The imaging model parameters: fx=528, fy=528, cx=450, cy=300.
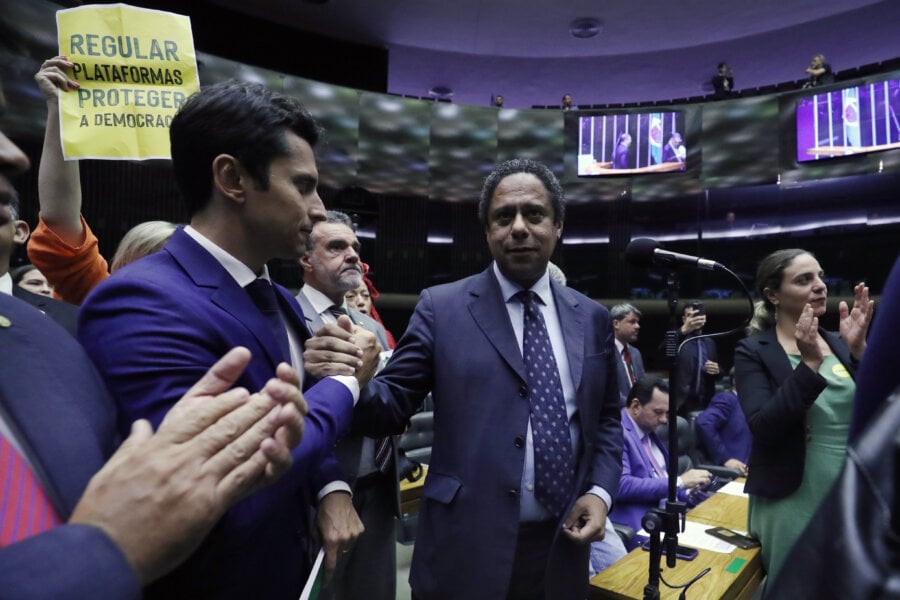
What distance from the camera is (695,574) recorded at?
1.88 m

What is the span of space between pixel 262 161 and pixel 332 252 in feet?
4.38

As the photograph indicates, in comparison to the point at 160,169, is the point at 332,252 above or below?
below

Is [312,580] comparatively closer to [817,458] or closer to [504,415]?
[504,415]

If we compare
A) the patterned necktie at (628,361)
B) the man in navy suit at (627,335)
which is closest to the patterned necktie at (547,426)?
the man in navy suit at (627,335)

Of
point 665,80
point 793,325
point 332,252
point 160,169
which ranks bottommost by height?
point 793,325

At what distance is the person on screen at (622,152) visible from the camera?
7.85 metres

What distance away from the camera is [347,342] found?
109 centimetres

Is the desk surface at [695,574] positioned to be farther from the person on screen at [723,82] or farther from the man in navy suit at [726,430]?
the person on screen at [723,82]

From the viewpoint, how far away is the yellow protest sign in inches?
57.0

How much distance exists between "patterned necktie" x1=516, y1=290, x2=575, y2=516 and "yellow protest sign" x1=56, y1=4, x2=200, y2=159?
120 cm

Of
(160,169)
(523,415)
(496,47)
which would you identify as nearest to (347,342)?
(523,415)

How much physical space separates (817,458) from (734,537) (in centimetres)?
51

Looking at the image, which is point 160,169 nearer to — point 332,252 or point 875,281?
point 332,252

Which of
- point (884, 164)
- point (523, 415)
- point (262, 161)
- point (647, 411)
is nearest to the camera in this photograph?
point (262, 161)
